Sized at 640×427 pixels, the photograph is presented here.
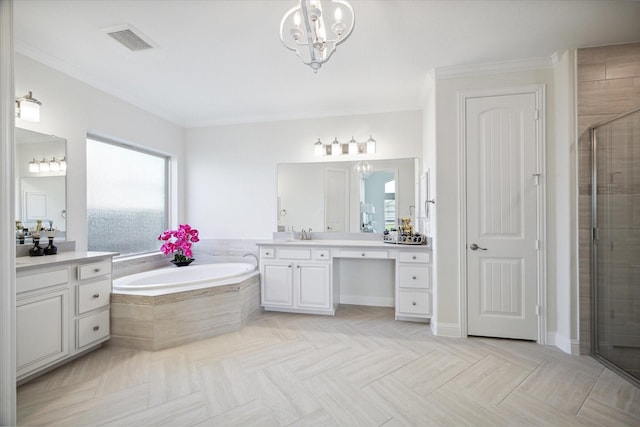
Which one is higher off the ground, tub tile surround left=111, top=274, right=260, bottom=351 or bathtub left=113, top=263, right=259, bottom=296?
bathtub left=113, top=263, right=259, bottom=296

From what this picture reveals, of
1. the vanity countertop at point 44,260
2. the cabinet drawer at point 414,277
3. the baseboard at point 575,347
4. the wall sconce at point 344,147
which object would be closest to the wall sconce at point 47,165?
the vanity countertop at point 44,260

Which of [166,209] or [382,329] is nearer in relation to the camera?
[382,329]

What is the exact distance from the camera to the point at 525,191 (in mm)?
2789

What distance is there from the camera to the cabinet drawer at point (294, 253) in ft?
11.7

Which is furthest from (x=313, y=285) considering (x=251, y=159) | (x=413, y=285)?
(x=251, y=159)

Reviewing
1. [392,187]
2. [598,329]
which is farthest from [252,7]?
[598,329]

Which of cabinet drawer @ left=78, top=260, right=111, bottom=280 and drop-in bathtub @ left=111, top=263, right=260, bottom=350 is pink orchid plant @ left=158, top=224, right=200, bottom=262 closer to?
drop-in bathtub @ left=111, top=263, right=260, bottom=350

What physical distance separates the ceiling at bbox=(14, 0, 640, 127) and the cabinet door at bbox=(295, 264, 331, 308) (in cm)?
198

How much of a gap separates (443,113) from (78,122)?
11.4ft

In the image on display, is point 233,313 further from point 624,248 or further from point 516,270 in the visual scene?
point 624,248

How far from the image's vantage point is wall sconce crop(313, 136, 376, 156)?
394 cm

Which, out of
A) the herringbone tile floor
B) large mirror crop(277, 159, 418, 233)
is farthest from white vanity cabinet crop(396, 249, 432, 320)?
large mirror crop(277, 159, 418, 233)

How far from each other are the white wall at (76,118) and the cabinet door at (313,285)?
2200 millimetres

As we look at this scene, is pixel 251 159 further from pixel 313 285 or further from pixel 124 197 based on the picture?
pixel 313 285
